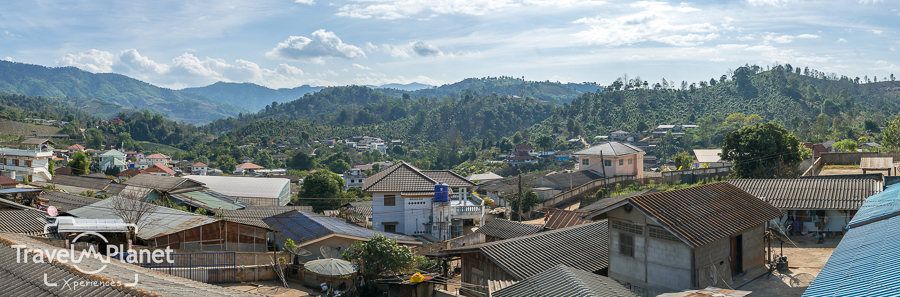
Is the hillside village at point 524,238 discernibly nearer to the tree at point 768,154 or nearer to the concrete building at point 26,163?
the tree at point 768,154

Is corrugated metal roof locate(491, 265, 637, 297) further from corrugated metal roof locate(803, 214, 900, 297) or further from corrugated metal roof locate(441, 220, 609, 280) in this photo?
corrugated metal roof locate(803, 214, 900, 297)

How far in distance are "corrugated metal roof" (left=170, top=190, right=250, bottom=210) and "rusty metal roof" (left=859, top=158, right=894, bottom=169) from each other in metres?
32.3

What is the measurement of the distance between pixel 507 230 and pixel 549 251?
6.33 m

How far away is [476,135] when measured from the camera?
146375mm

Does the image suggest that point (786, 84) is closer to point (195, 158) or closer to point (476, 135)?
point (476, 135)

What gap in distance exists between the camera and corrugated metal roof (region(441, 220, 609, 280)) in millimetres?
13609

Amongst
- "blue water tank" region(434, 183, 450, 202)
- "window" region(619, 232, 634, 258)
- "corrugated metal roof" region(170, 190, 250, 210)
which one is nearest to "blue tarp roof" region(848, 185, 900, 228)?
"window" region(619, 232, 634, 258)

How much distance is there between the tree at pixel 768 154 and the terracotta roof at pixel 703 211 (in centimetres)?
1728

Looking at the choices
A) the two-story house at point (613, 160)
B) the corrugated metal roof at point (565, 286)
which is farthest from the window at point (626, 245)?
the two-story house at point (613, 160)

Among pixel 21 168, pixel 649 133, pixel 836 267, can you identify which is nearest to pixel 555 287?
pixel 836 267

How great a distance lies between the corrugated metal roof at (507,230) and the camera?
2058 cm

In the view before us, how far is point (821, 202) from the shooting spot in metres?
18.2

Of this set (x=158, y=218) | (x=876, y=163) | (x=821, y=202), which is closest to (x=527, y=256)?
(x=821, y=202)

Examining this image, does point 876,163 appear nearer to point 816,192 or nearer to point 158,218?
point 816,192
